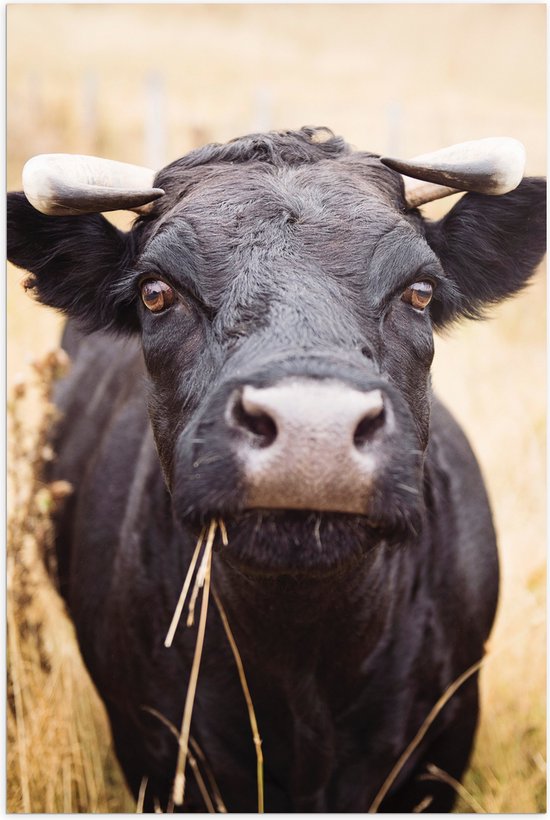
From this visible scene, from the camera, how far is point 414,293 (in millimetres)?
2484

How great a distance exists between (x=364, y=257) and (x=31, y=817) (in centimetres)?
223

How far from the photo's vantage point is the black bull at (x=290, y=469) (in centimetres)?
193

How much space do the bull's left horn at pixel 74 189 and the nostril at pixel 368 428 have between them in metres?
1.07

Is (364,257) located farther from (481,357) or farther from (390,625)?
(481,357)

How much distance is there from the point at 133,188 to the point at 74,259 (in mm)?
342

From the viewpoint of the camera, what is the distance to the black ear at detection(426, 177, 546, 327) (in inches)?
113

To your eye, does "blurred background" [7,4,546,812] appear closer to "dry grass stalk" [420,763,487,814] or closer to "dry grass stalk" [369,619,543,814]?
"dry grass stalk" [420,763,487,814]

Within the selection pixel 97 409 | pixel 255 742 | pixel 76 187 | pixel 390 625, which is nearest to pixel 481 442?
pixel 97 409

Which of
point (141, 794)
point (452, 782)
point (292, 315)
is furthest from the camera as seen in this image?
point (452, 782)

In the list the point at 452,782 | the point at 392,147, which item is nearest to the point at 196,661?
the point at 452,782

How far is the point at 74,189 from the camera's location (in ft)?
8.06

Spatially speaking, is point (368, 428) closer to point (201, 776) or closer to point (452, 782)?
point (201, 776)

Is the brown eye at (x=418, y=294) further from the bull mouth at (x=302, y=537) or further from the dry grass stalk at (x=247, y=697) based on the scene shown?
the dry grass stalk at (x=247, y=697)

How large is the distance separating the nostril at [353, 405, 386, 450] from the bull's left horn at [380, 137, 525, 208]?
3.11 feet
